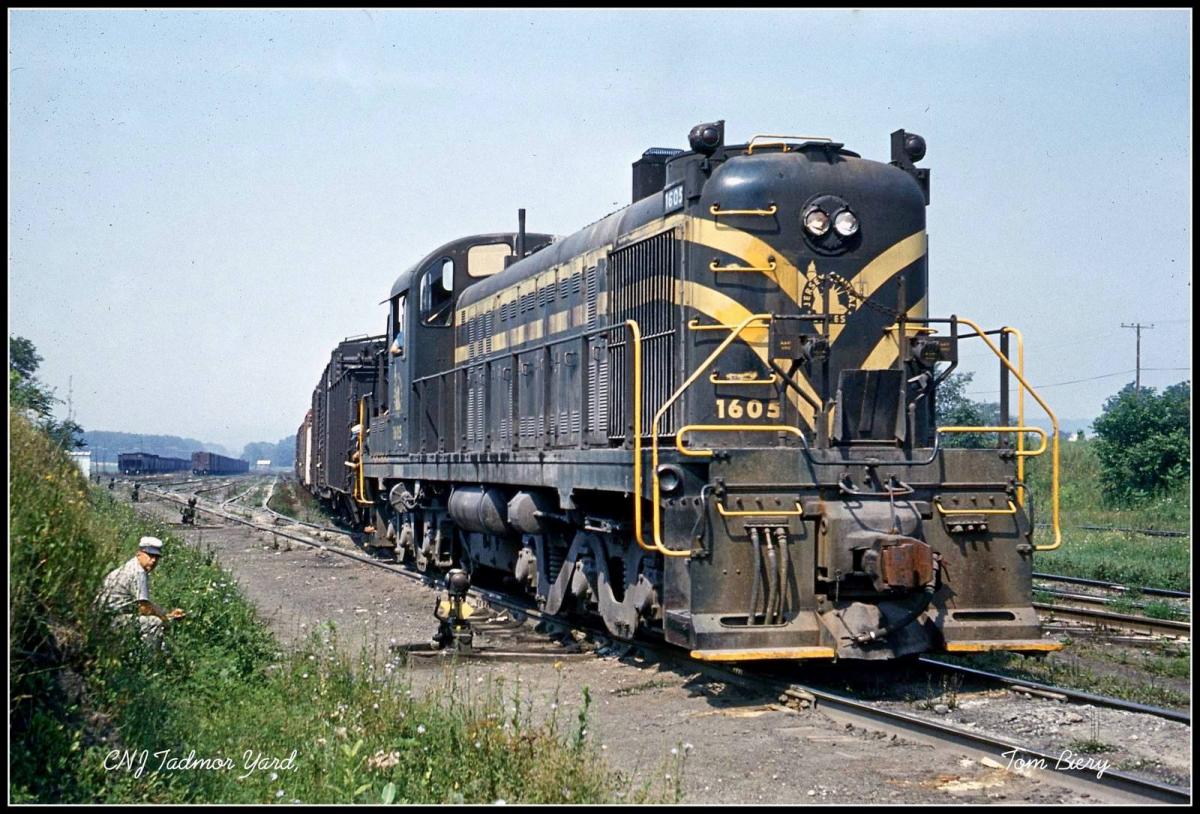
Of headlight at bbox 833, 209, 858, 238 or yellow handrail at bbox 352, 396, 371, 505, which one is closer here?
headlight at bbox 833, 209, 858, 238

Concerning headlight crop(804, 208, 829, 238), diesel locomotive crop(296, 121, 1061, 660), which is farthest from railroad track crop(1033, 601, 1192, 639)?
headlight crop(804, 208, 829, 238)

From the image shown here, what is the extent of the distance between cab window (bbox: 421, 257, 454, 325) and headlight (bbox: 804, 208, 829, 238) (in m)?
7.43

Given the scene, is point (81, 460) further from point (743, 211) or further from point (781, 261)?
point (781, 261)

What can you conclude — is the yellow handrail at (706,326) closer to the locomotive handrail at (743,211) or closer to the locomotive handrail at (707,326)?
the locomotive handrail at (707,326)

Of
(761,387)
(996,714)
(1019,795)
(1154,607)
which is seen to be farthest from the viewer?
(1154,607)

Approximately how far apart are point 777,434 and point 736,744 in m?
2.64

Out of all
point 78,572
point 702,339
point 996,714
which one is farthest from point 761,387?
point 78,572

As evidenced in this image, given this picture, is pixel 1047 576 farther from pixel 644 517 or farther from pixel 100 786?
pixel 100 786

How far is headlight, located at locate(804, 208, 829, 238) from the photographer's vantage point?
8914 mm

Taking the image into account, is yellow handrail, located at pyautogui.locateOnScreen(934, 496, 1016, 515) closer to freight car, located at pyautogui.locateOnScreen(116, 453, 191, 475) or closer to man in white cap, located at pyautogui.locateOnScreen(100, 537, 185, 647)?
man in white cap, located at pyautogui.locateOnScreen(100, 537, 185, 647)

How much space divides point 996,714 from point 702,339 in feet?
10.7

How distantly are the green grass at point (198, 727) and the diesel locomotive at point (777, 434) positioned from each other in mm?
1550

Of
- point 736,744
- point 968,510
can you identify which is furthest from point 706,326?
point 736,744

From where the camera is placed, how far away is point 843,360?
9047mm
